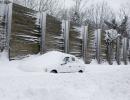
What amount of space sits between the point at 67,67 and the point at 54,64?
1.21 meters

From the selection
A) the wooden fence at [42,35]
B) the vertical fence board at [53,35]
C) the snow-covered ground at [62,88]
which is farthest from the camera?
the vertical fence board at [53,35]

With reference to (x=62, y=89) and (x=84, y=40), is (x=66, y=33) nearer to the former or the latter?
(x=84, y=40)

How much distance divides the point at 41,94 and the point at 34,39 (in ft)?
46.1

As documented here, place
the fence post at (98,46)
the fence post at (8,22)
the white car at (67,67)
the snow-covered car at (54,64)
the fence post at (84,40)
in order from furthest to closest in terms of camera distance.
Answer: the fence post at (98,46), the fence post at (84,40), the fence post at (8,22), the white car at (67,67), the snow-covered car at (54,64)

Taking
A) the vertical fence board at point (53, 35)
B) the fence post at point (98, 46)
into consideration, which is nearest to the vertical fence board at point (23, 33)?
the vertical fence board at point (53, 35)

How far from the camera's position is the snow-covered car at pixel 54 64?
652 inches

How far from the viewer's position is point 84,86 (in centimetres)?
929

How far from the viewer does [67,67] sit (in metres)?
17.9

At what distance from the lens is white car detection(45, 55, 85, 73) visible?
55.2ft

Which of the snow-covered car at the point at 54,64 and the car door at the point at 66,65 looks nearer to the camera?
the snow-covered car at the point at 54,64

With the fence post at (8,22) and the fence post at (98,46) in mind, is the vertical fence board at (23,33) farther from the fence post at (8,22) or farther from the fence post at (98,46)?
the fence post at (98,46)

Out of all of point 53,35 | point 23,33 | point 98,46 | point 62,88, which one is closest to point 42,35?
point 53,35

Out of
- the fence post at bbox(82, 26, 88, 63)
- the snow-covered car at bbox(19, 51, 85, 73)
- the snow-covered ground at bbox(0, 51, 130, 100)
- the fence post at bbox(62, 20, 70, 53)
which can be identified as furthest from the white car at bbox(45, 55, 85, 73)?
the fence post at bbox(82, 26, 88, 63)

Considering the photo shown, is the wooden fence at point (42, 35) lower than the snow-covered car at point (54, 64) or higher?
higher
